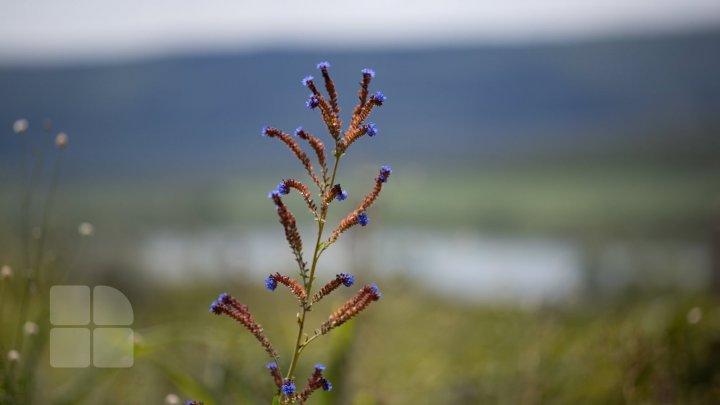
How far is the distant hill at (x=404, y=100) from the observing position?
156 metres

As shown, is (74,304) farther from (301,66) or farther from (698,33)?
(698,33)

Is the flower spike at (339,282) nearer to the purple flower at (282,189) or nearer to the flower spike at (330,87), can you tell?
the purple flower at (282,189)

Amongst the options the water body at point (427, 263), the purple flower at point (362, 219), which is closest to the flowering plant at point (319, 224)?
the purple flower at point (362, 219)

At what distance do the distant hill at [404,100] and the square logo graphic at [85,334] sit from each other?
135 meters

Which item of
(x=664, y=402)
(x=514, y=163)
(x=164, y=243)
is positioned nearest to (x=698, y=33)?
(x=514, y=163)

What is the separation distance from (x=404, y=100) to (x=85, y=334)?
611ft

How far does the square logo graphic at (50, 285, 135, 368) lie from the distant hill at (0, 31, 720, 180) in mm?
134681

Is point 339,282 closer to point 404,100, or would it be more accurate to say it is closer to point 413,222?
point 413,222

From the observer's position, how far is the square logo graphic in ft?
14.9

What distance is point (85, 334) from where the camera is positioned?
6.18m

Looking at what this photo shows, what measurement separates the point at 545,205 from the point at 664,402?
76.4 metres

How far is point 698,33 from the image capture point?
197500mm

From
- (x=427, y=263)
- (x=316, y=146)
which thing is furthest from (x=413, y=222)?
(x=316, y=146)

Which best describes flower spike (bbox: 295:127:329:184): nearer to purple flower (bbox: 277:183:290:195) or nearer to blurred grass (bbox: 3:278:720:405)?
purple flower (bbox: 277:183:290:195)
